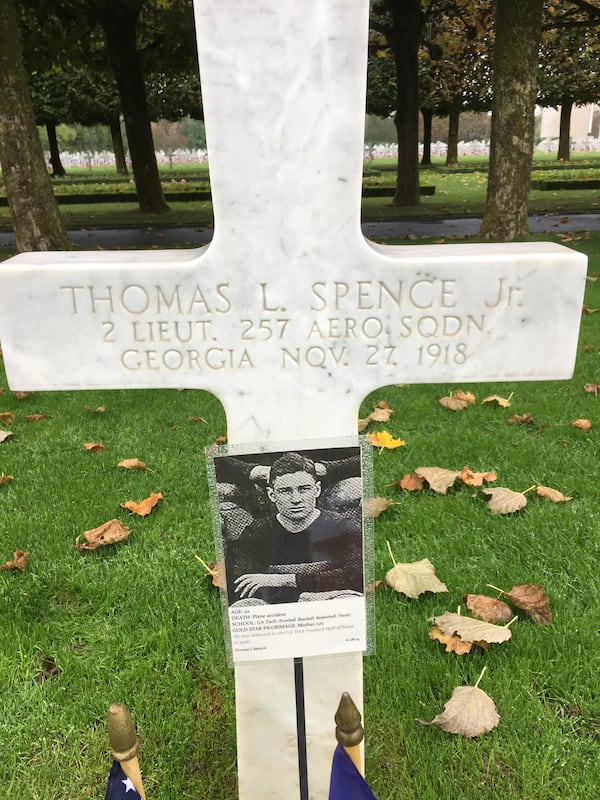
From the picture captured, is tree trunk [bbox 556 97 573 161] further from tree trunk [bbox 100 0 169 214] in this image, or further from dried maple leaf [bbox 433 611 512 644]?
dried maple leaf [bbox 433 611 512 644]

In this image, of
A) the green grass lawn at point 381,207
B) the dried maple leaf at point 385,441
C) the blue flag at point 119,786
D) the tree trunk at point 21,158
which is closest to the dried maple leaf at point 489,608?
the dried maple leaf at point 385,441

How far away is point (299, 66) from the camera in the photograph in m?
1.36

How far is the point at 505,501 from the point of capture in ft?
9.87

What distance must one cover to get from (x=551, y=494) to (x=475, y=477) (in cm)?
34

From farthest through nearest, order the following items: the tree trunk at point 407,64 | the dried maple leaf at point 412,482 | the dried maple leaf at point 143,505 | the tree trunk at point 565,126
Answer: the tree trunk at point 565,126 → the tree trunk at point 407,64 → the dried maple leaf at point 412,482 → the dried maple leaf at point 143,505

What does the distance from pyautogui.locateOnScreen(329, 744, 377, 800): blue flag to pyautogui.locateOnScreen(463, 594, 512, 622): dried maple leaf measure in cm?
111

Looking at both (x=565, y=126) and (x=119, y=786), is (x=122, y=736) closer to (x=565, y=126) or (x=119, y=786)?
(x=119, y=786)

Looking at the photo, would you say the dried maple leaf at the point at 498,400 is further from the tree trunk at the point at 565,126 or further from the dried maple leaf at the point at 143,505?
the tree trunk at the point at 565,126

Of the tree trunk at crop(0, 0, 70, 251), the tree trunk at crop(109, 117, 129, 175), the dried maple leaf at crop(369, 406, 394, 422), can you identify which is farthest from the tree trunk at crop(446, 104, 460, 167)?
the dried maple leaf at crop(369, 406, 394, 422)

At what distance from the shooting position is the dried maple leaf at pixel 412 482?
3.25m

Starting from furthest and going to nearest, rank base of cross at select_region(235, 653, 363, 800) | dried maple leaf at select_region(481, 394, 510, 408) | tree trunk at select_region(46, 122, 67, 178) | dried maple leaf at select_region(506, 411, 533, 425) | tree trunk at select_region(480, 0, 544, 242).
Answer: tree trunk at select_region(46, 122, 67, 178), tree trunk at select_region(480, 0, 544, 242), dried maple leaf at select_region(481, 394, 510, 408), dried maple leaf at select_region(506, 411, 533, 425), base of cross at select_region(235, 653, 363, 800)

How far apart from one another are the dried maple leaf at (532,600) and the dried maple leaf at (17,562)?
6.21 ft

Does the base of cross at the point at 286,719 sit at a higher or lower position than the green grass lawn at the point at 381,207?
higher

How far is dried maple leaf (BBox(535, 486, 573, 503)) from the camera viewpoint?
3.04m
